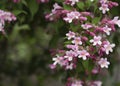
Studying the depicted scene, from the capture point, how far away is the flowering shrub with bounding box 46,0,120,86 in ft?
8.84

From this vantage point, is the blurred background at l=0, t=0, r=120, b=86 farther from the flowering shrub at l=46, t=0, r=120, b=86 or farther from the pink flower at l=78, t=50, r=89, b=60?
the pink flower at l=78, t=50, r=89, b=60

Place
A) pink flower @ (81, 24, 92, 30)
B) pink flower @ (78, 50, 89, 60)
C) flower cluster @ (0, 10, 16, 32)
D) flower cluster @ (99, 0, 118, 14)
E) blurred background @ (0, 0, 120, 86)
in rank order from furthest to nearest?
1. blurred background @ (0, 0, 120, 86)
2. flower cluster @ (0, 10, 16, 32)
3. flower cluster @ (99, 0, 118, 14)
4. pink flower @ (81, 24, 92, 30)
5. pink flower @ (78, 50, 89, 60)

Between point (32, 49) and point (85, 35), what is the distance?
2.78m

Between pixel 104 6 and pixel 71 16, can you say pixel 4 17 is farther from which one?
pixel 104 6

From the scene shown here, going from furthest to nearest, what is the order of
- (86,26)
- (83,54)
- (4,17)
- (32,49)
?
(32,49)
(4,17)
(86,26)
(83,54)

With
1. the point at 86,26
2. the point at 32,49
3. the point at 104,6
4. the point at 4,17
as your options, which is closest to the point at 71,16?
the point at 86,26

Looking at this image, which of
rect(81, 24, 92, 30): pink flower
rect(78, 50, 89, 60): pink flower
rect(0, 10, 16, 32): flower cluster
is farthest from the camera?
rect(0, 10, 16, 32): flower cluster

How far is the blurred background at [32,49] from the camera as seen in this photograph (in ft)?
11.3

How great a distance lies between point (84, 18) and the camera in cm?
281

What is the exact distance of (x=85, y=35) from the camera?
2.78 meters

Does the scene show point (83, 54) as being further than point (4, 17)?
No

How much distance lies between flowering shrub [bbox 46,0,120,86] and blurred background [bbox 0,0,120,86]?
0.29m

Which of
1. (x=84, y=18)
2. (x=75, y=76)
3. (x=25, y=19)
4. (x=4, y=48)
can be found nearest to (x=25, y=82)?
(x=4, y=48)

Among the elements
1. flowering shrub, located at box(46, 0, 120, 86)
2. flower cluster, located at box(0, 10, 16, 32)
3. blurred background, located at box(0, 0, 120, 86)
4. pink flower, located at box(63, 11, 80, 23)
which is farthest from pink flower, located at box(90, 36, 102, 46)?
flower cluster, located at box(0, 10, 16, 32)
